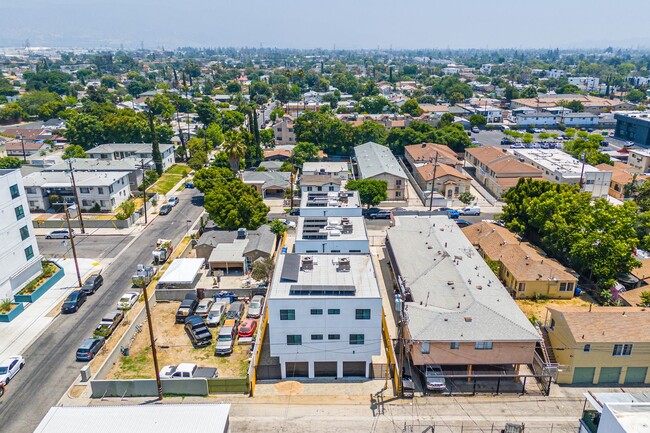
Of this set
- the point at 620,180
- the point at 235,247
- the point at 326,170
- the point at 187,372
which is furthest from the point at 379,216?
the point at 620,180

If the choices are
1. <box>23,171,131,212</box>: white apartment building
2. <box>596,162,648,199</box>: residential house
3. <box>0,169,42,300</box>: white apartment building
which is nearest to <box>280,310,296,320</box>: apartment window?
<box>0,169,42,300</box>: white apartment building

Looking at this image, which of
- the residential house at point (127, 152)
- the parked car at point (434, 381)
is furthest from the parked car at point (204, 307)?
the residential house at point (127, 152)

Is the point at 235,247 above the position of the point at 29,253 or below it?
below

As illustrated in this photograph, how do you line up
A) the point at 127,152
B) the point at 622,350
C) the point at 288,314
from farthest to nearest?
1. the point at 127,152
2. the point at 288,314
3. the point at 622,350

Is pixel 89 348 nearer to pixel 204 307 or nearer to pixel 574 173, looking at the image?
pixel 204 307

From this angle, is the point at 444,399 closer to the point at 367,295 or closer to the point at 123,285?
the point at 367,295

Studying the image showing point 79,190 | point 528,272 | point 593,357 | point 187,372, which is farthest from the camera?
point 79,190
